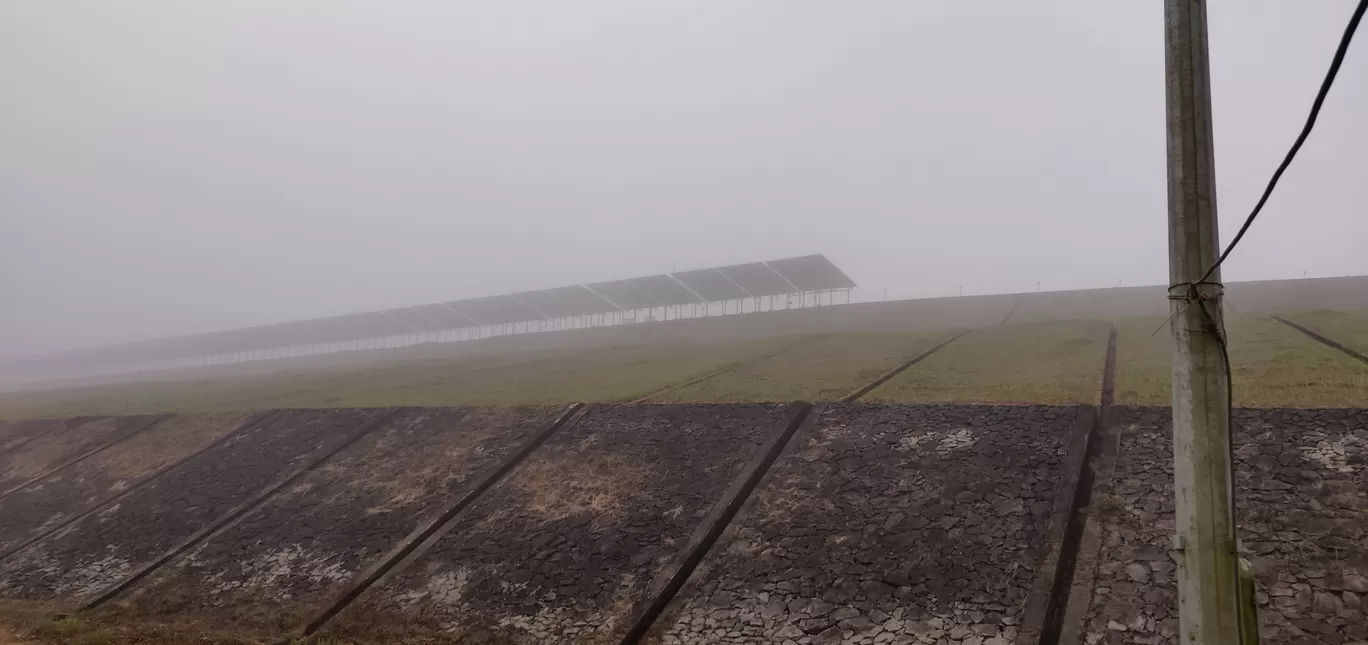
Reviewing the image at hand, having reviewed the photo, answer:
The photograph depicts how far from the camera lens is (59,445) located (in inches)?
1390

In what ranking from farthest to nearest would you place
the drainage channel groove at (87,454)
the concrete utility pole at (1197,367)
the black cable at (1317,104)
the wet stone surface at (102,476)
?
the drainage channel groove at (87,454)
the wet stone surface at (102,476)
the concrete utility pole at (1197,367)
the black cable at (1317,104)

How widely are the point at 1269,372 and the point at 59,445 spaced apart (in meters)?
51.4

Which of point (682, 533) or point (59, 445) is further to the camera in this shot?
point (59, 445)

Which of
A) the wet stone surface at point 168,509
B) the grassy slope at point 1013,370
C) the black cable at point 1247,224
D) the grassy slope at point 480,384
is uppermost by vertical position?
the black cable at point 1247,224

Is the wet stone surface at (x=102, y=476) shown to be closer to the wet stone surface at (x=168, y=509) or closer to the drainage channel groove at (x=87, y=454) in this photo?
the drainage channel groove at (x=87, y=454)

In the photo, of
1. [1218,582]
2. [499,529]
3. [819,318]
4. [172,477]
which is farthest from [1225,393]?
[819,318]

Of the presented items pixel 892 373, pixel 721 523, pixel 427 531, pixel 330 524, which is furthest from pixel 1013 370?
pixel 330 524

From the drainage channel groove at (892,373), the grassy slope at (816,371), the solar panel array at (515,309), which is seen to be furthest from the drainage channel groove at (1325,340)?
the solar panel array at (515,309)

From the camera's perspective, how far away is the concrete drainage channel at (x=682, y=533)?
46.5 feet

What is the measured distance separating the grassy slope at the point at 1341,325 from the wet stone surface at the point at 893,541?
14.9 meters

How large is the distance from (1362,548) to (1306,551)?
0.84 metres

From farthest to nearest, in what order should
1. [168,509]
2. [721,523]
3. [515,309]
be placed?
[515,309], [168,509], [721,523]

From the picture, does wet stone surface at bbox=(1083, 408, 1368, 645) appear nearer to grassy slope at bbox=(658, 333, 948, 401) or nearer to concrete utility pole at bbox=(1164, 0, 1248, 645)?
concrete utility pole at bbox=(1164, 0, 1248, 645)

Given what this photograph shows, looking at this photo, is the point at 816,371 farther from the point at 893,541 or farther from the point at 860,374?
the point at 893,541
